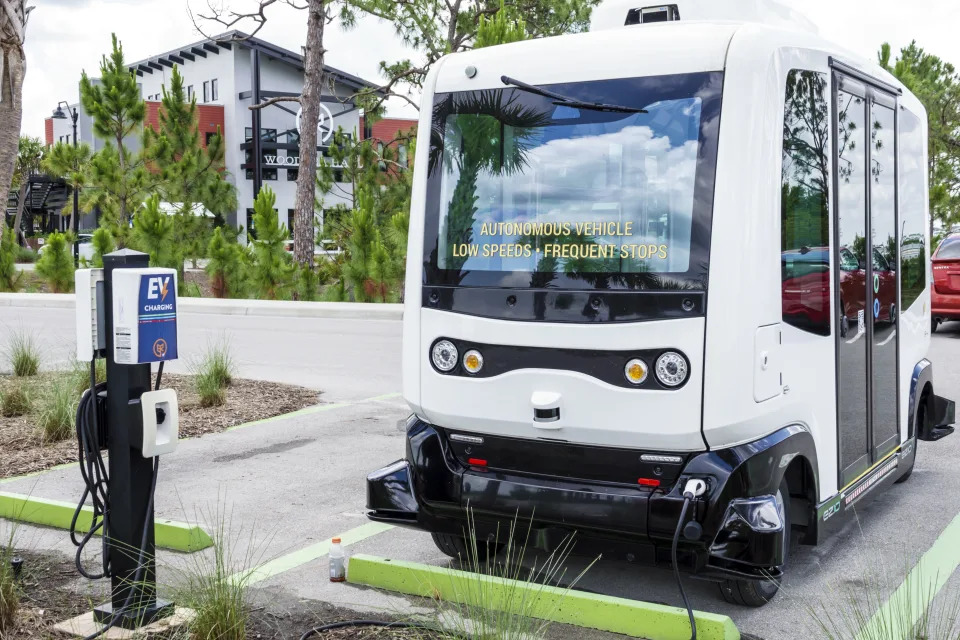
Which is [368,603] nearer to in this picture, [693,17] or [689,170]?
[689,170]

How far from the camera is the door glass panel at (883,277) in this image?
18.3 ft

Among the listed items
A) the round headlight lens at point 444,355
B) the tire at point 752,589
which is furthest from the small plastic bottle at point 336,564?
the tire at point 752,589

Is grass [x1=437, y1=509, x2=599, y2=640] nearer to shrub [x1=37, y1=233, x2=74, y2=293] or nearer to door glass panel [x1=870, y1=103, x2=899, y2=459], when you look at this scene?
door glass panel [x1=870, y1=103, x2=899, y2=459]

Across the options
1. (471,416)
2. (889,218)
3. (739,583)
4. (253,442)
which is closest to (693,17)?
(889,218)

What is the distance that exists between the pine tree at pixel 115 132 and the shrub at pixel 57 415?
20390 mm

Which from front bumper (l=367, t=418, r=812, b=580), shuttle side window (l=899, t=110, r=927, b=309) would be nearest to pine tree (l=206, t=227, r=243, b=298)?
shuttle side window (l=899, t=110, r=927, b=309)

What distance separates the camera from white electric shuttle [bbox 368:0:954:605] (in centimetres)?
426

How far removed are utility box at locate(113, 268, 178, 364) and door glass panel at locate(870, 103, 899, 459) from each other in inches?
141

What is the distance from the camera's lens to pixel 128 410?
4090 mm

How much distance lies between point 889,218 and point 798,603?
2.32 metres

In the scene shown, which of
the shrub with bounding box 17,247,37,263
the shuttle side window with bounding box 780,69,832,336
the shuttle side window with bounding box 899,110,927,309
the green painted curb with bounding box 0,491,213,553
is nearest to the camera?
the shuttle side window with bounding box 780,69,832,336

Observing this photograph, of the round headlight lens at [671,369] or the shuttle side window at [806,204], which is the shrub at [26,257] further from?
the round headlight lens at [671,369]

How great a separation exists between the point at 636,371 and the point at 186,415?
6053 millimetres

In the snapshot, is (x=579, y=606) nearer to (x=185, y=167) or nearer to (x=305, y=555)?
(x=305, y=555)
